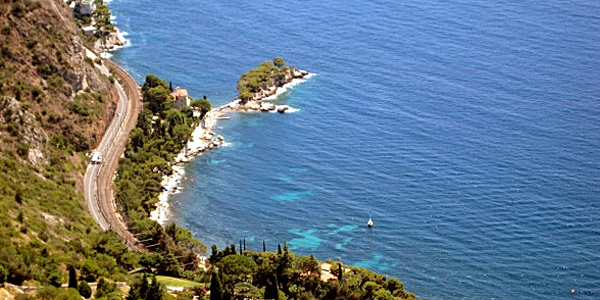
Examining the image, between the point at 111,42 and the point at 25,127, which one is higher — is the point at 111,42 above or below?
above

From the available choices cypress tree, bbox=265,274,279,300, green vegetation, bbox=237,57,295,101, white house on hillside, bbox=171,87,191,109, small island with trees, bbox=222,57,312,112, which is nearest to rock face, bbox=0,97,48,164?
cypress tree, bbox=265,274,279,300

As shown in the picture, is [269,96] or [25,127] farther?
[269,96]

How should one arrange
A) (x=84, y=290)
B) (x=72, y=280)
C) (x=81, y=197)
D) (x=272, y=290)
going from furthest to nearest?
(x=81, y=197)
(x=272, y=290)
(x=84, y=290)
(x=72, y=280)

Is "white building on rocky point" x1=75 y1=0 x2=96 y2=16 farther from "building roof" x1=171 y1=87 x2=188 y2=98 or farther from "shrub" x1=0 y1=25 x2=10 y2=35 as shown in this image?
"shrub" x1=0 y1=25 x2=10 y2=35

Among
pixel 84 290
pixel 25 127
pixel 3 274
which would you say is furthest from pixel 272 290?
pixel 25 127

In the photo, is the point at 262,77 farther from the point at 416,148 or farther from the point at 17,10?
the point at 17,10

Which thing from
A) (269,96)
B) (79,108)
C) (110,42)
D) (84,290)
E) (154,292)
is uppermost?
(110,42)

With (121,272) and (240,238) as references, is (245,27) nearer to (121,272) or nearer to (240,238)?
(240,238)

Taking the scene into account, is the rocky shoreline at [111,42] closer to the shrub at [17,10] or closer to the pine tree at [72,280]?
the shrub at [17,10]
